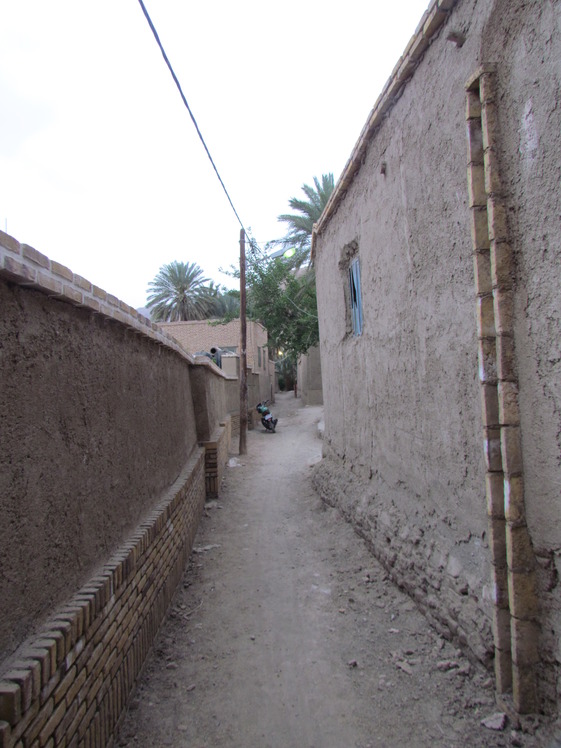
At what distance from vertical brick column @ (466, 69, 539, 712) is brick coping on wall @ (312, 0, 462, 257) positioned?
789 mm

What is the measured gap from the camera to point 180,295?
30234 mm

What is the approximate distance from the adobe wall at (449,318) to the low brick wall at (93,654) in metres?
2.00

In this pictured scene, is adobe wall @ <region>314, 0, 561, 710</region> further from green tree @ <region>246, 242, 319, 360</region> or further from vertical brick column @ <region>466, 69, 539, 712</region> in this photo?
green tree @ <region>246, 242, 319, 360</region>

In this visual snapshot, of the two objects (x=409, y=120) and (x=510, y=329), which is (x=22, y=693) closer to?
(x=510, y=329)

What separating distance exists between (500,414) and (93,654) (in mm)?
2357

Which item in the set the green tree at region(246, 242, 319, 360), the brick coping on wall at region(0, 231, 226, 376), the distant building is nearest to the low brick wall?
the brick coping on wall at region(0, 231, 226, 376)

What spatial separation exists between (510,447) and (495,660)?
1162 mm

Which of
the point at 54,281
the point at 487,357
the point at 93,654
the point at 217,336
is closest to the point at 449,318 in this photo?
the point at 487,357

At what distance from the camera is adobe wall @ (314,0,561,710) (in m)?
2.34

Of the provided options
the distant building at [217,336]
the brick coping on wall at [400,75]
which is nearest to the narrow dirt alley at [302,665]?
the brick coping on wall at [400,75]

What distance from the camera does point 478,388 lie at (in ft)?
9.62

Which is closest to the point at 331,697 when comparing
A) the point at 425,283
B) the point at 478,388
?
the point at 478,388

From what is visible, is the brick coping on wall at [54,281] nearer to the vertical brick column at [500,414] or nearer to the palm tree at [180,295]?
the vertical brick column at [500,414]

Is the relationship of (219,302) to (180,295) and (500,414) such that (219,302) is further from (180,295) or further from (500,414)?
(500,414)
